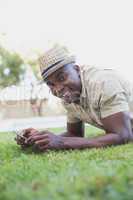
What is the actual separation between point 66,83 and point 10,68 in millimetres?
25367

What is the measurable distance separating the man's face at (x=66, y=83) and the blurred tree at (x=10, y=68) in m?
24.6

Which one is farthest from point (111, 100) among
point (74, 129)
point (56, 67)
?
point (74, 129)

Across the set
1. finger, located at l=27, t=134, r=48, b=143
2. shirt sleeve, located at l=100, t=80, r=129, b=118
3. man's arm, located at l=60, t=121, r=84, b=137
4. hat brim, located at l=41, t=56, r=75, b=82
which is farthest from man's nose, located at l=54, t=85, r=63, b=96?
man's arm, located at l=60, t=121, r=84, b=137

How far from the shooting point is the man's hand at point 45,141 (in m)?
3.66

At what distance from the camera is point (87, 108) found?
424cm

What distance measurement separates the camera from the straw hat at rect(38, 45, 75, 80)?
389 cm

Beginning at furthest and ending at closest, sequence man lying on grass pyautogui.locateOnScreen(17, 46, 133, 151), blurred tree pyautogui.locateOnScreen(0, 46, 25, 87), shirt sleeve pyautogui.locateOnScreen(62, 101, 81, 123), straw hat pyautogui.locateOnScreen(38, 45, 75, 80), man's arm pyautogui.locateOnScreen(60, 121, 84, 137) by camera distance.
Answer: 1. blurred tree pyautogui.locateOnScreen(0, 46, 25, 87)
2. man's arm pyautogui.locateOnScreen(60, 121, 84, 137)
3. shirt sleeve pyautogui.locateOnScreen(62, 101, 81, 123)
4. straw hat pyautogui.locateOnScreen(38, 45, 75, 80)
5. man lying on grass pyautogui.locateOnScreen(17, 46, 133, 151)

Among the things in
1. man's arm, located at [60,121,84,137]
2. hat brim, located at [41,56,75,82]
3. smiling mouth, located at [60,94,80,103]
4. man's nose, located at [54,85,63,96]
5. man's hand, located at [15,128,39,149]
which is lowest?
man's arm, located at [60,121,84,137]

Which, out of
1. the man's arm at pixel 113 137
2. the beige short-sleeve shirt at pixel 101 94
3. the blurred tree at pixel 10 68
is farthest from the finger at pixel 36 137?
the blurred tree at pixel 10 68

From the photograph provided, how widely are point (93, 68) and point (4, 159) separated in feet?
4.42

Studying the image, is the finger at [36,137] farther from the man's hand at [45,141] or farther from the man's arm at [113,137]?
the man's arm at [113,137]

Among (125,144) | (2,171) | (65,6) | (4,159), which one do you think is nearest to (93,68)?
(125,144)

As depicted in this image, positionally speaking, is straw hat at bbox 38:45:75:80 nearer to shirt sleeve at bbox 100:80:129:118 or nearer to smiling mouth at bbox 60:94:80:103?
smiling mouth at bbox 60:94:80:103

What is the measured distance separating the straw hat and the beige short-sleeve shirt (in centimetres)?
26
